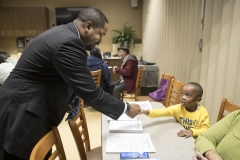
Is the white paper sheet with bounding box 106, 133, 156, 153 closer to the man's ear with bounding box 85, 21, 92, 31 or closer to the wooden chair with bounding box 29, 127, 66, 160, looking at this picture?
the wooden chair with bounding box 29, 127, 66, 160

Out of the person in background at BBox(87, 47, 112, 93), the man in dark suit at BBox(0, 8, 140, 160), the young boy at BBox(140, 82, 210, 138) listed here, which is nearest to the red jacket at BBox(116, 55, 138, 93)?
the person in background at BBox(87, 47, 112, 93)

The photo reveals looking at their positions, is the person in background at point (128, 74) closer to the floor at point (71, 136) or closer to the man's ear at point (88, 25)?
the floor at point (71, 136)

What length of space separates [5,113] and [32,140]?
223 millimetres

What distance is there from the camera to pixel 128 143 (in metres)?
1.12

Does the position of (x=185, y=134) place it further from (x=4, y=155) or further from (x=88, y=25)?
(x=4, y=155)

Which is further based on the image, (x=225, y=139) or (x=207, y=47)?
(x=207, y=47)

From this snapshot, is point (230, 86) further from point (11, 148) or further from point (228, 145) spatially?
point (11, 148)

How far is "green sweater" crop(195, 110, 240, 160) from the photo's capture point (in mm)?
1019

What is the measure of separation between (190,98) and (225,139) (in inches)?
17.8

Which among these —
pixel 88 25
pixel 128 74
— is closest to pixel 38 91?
pixel 88 25

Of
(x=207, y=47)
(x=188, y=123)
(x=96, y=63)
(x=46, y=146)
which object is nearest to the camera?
(x=46, y=146)

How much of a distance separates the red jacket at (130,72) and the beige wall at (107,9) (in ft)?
9.67

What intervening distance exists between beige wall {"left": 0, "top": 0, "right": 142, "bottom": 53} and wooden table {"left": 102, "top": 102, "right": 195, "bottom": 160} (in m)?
4.89

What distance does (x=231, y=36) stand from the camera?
167 centimetres
